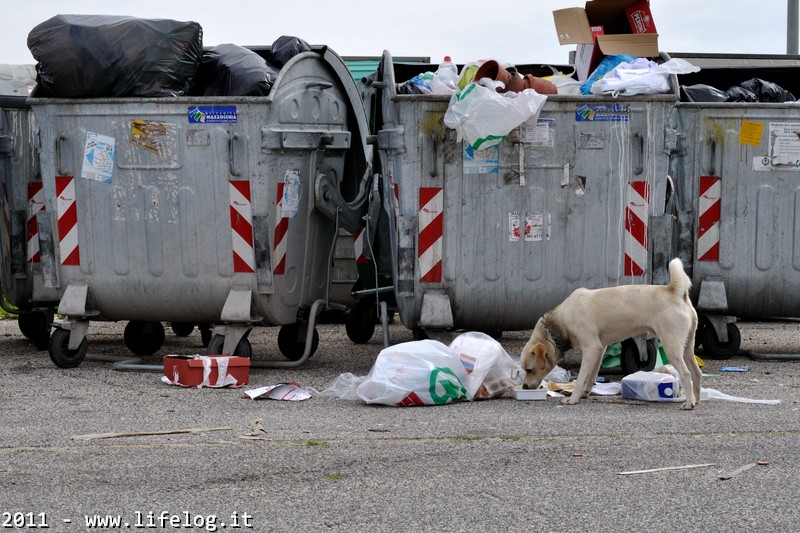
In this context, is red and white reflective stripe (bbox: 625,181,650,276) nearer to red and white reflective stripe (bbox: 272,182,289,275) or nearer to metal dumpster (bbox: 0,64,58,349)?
red and white reflective stripe (bbox: 272,182,289,275)

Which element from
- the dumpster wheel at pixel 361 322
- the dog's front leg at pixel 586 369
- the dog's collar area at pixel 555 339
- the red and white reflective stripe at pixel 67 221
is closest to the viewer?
the dog's front leg at pixel 586 369

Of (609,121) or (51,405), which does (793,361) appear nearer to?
(609,121)

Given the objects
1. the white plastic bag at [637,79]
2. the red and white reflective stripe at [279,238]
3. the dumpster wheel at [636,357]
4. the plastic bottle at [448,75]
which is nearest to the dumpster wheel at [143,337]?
the red and white reflective stripe at [279,238]

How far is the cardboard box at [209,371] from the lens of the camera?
279 inches

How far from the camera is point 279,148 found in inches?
303

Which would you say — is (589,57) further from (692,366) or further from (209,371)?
(209,371)

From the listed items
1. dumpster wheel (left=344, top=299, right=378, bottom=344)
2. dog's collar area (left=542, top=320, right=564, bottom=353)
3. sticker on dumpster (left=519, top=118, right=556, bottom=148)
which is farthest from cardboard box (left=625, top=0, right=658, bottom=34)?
dumpster wheel (left=344, top=299, right=378, bottom=344)

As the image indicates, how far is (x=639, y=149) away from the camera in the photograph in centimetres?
760

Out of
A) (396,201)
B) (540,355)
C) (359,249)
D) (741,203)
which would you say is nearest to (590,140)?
(396,201)

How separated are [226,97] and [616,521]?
4.45 m

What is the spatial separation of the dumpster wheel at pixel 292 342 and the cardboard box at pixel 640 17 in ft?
9.92

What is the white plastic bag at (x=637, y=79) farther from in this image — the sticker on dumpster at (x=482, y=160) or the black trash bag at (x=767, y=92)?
the black trash bag at (x=767, y=92)

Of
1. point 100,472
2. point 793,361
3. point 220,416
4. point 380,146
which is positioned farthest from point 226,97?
point 793,361

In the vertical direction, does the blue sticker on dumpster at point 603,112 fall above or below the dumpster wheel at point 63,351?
above
